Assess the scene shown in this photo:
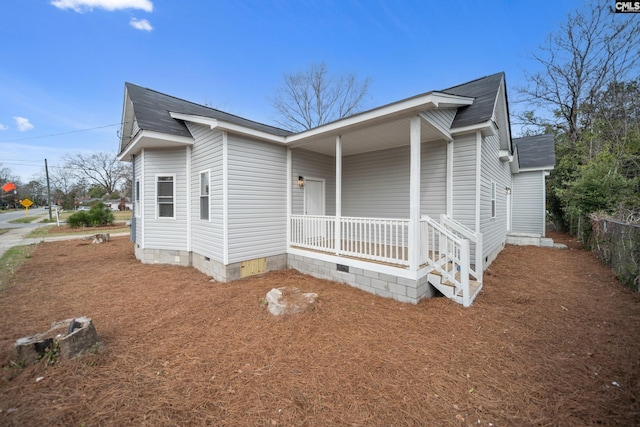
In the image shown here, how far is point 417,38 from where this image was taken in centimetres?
1198

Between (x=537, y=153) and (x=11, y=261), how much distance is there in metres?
21.3

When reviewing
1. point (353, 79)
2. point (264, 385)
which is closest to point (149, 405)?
point (264, 385)

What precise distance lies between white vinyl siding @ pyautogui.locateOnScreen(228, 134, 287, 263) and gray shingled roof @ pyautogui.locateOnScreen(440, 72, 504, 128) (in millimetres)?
4343

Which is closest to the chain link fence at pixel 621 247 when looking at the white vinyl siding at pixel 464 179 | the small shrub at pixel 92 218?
the white vinyl siding at pixel 464 179

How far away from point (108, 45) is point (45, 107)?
10155mm

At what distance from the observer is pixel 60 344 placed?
2.68 meters

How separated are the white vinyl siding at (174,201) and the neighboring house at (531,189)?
522 inches

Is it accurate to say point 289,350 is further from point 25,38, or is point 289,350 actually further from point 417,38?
point 25,38

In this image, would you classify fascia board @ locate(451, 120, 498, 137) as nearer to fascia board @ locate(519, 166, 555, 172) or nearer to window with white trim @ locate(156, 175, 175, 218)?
window with white trim @ locate(156, 175, 175, 218)

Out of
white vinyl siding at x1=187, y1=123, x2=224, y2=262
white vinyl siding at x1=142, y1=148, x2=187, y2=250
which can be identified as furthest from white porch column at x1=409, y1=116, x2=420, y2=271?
white vinyl siding at x1=142, y1=148, x2=187, y2=250

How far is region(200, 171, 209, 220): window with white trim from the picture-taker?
6.20 meters

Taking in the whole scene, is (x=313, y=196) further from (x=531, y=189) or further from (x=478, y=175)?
(x=531, y=189)

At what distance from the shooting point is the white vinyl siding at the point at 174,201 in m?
6.89

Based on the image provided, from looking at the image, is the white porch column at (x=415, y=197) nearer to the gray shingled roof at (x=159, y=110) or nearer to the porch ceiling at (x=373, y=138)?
the porch ceiling at (x=373, y=138)
